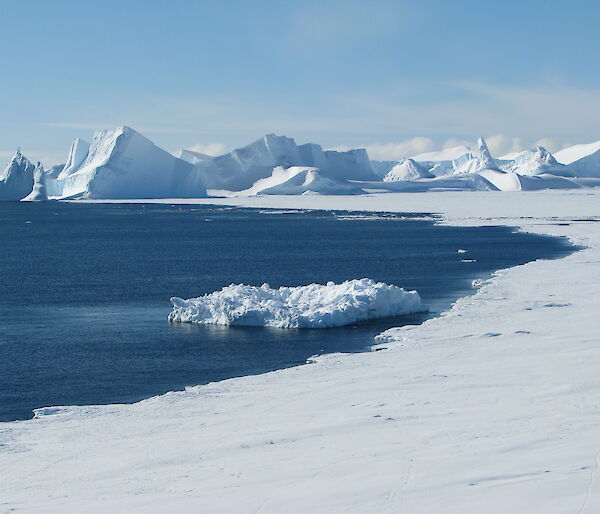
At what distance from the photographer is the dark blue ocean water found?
40.1ft

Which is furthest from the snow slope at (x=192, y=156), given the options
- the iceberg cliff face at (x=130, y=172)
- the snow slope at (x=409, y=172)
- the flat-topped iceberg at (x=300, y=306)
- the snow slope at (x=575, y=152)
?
the flat-topped iceberg at (x=300, y=306)

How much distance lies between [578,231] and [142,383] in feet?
95.9

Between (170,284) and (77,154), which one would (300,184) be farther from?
(170,284)

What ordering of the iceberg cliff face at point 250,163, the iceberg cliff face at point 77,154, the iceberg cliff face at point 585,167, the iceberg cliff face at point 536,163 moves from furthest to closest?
the iceberg cliff face at point 536,163 → the iceberg cliff face at point 585,167 → the iceberg cliff face at point 250,163 → the iceberg cliff face at point 77,154

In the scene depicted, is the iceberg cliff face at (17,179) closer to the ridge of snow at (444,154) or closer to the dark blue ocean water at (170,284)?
the dark blue ocean water at (170,284)

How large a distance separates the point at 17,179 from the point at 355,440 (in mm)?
96301

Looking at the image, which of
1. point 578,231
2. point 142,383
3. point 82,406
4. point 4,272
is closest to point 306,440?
point 82,406

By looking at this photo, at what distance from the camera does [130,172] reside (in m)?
85.9

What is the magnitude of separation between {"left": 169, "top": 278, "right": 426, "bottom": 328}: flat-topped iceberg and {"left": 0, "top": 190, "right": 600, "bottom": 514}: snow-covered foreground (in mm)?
2925

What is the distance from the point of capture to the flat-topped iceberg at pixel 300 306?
15.8 m

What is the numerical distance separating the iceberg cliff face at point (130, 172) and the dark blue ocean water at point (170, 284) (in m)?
35.0

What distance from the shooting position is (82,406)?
1006 cm

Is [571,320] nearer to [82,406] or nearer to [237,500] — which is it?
[82,406]

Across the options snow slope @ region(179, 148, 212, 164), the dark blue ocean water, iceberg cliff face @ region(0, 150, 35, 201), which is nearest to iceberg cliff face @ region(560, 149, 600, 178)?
snow slope @ region(179, 148, 212, 164)
